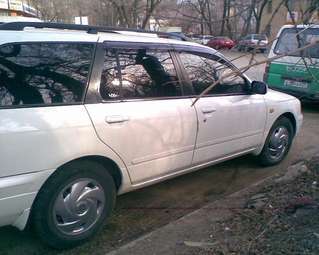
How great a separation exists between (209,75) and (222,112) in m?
0.40

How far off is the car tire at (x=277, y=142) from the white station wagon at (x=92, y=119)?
0.96m

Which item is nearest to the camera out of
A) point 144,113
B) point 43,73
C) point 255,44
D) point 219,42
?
point 43,73

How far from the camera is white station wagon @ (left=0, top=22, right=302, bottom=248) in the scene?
2.87 m

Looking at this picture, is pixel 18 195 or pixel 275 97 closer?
pixel 18 195

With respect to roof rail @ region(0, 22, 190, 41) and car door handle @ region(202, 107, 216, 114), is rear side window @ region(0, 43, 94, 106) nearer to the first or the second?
roof rail @ region(0, 22, 190, 41)

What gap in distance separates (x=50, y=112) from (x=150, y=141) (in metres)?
0.97

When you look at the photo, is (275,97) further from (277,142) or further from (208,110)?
(208,110)

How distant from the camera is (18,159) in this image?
9.14 feet

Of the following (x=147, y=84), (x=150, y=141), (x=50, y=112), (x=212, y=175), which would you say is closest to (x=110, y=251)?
(x=150, y=141)

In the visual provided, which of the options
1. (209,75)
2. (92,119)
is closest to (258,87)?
(209,75)

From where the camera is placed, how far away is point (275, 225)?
331cm

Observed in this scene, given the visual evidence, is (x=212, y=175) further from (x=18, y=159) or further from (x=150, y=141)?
(x=18, y=159)

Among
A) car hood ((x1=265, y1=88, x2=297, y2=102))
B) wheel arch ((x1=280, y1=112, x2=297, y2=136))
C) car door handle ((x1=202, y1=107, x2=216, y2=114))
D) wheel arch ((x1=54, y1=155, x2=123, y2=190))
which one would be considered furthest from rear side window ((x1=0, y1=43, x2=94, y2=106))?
wheel arch ((x1=280, y1=112, x2=297, y2=136))

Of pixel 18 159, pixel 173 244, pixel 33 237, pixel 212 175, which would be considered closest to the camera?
pixel 18 159
